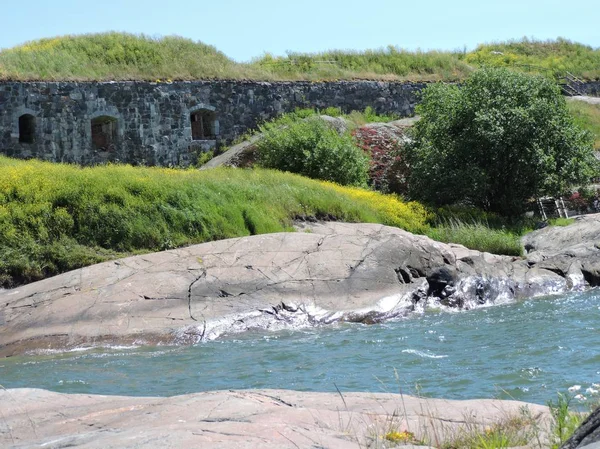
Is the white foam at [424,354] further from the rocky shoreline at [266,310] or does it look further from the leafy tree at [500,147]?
the leafy tree at [500,147]

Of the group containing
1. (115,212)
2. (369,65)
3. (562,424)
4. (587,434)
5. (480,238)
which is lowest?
(480,238)

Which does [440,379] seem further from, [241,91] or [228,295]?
[241,91]

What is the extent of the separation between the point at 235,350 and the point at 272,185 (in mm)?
10188

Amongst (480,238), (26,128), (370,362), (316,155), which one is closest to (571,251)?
(480,238)

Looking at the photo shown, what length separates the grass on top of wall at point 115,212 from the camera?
17.4 m

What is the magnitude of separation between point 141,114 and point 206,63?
168 inches

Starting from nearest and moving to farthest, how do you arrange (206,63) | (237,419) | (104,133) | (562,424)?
1. (562,424)
2. (237,419)
3. (104,133)
4. (206,63)

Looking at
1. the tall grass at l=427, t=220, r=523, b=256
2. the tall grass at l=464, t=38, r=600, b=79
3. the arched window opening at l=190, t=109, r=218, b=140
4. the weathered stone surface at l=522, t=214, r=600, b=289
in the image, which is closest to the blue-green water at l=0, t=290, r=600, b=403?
the weathered stone surface at l=522, t=214, r=600, b=289

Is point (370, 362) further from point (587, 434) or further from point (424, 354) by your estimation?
point (587, 434)

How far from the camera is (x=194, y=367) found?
39.3 ft

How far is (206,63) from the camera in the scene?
3319cm

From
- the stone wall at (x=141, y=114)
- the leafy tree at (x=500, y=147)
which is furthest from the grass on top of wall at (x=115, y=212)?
the stone wall at (x=141, y=114)

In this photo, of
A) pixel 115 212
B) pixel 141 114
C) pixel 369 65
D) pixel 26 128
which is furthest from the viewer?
pixel 369 65

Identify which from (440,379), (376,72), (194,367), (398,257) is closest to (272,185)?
(398,257)
